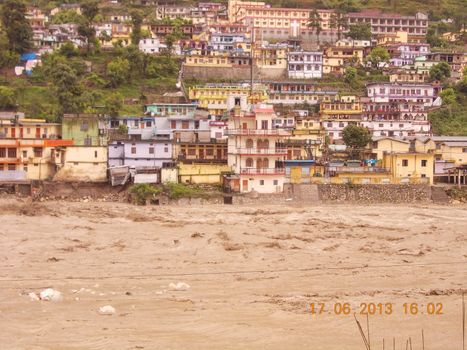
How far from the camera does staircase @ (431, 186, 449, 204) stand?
48.8 m

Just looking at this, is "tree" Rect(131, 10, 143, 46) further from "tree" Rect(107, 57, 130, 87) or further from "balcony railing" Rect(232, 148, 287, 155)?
"balcony railing" Rect(232, 148, 287, 155)

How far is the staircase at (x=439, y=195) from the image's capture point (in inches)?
1921

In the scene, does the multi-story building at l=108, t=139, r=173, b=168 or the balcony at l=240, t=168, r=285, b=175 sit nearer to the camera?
the balcony at l=240, t=168, r=285, b=175

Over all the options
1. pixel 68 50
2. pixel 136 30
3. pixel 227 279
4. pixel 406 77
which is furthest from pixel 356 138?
pixel 136 30

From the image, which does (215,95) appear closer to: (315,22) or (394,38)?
(315,22)

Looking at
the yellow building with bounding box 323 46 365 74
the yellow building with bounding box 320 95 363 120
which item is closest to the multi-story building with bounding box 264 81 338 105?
the yellow building with bounding box 320 95 363 120

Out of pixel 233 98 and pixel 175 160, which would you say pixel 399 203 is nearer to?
pixel 175 160

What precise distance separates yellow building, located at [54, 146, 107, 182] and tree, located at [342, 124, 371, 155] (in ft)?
65.0

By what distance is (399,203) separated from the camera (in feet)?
159

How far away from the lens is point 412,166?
5153cm

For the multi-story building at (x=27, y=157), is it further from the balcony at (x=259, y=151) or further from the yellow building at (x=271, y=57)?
the yellow building at (x=271, y=57)

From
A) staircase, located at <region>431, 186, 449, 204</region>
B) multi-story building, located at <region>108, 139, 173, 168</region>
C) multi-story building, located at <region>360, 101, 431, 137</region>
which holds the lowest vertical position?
staircase, located at <region>431, 186, 449, 204</region>

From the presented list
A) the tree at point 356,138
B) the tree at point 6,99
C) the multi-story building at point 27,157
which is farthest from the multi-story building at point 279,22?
the multi-story building at point 27,157

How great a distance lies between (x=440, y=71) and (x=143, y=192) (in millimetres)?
50572
